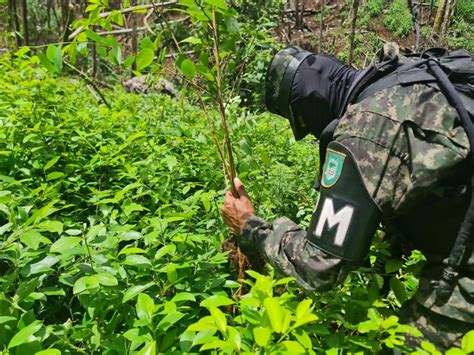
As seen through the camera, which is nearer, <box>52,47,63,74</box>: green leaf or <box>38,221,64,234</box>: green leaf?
<box>38,221,64,234</box>: green leaf

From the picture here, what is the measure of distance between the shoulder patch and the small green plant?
62.5 feet

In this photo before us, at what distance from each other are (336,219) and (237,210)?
0.50 m

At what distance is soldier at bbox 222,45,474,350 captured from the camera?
128cm

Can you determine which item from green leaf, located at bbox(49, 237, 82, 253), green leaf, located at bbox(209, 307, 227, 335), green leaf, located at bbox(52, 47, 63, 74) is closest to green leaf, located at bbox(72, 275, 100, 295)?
green leaf, located at bbox(49, 237, 82, 253)

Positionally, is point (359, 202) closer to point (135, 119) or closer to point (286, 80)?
point (286, 80)

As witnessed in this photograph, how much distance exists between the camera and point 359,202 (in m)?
1.30

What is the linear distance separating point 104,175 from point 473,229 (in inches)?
71.7

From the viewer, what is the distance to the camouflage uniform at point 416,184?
1.27m

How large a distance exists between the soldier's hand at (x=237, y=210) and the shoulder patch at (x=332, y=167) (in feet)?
1.38

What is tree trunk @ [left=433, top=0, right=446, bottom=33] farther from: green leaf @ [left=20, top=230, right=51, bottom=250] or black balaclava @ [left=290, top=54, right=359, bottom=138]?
green leaf @ [left=20, top=230, right=51, bottom=250]

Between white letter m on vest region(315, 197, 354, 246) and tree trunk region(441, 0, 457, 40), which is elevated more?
tree trunk region(441, 0, 457, 40)

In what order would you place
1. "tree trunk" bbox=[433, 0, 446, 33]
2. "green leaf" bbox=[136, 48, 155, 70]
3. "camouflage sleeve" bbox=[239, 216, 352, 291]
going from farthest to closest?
"tree trunk" bbox=[433, 0, 446, 33] < "green leaf" bbox=[136, 48, 155, 70] < "camouflage sleeve" bbox=[239, 216, 352, 291]

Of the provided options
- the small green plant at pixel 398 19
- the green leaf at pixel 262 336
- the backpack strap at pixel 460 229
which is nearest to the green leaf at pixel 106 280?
the green leaf at pixel 262 336

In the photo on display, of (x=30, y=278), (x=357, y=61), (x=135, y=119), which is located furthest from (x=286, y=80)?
(x=357, y=61)
